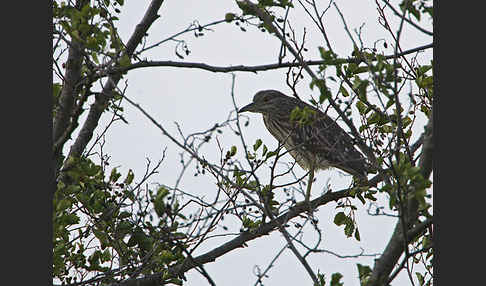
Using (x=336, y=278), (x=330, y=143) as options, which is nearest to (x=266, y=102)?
(x=330, y=143)

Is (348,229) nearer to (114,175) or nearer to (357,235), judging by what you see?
(357,235)

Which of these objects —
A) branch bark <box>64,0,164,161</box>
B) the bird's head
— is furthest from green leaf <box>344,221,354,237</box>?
the bird's head

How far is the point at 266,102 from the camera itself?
26.1 ft

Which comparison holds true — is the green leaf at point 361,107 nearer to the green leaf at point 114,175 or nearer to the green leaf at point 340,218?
the green leaf at point 340,218

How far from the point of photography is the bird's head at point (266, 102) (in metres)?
7.89

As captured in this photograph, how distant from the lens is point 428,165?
9.47 feet

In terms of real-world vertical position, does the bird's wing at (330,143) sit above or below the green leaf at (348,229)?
above

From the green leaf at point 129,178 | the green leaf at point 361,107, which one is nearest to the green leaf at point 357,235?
the green leaf at point 361,107

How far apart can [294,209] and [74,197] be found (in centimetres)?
153

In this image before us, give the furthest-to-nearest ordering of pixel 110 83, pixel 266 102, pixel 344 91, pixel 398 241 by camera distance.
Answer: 1. pixel 266 102
2. pixel 110 83
3. pixel 344 91
4. pixel 398 241

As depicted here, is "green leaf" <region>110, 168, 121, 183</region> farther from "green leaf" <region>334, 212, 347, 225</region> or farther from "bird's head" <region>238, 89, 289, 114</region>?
"bird's head" <region>238, 89, 289, 114</region>

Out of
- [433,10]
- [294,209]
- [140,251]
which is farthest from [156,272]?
[433,10]

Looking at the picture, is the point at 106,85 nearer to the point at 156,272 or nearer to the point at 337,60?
the point at 156,272

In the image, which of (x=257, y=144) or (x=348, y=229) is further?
(x=348, y=229)
